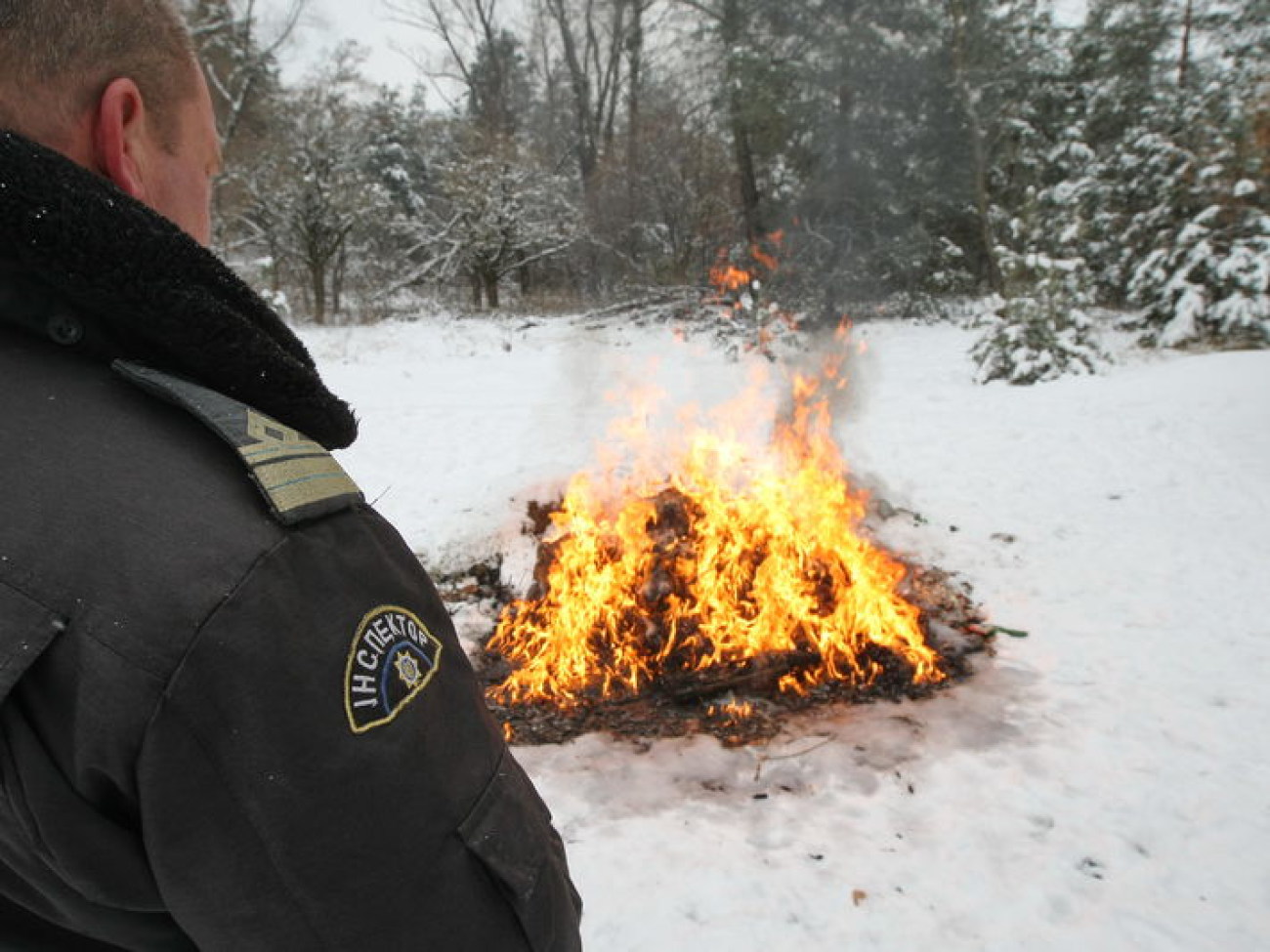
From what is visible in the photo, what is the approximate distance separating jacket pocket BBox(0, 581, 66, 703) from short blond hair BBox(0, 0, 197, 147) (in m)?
0.53

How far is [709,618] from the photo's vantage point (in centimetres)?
462

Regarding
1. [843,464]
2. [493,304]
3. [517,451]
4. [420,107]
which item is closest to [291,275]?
[493,304]

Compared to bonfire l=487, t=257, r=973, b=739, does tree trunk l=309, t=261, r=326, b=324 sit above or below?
above

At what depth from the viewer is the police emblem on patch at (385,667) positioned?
0.80 metres

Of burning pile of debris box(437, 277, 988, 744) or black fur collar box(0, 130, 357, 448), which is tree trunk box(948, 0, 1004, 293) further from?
black fur collar box(0, 130, 357, 448)

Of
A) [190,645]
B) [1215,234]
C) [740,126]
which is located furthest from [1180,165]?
[190,645]

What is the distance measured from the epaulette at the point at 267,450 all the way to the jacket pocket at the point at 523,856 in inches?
16.1

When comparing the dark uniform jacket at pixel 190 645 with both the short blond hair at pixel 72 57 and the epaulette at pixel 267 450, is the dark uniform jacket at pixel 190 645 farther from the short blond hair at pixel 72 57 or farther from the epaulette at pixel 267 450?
the short blond hair at pixel 72 57

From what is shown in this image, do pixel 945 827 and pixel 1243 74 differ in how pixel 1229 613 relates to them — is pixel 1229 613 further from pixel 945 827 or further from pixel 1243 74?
pixel 1243 74

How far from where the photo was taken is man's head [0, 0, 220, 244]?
2.74 ft

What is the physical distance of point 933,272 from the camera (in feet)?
62.5

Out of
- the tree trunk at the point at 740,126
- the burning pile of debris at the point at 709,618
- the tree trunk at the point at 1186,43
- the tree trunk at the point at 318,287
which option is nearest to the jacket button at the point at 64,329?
the burning pile of debris at the point at 709,618

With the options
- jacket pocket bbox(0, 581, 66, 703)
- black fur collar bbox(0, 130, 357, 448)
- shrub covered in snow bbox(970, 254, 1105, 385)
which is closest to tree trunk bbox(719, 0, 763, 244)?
shrub covered in snow bbox(970, 254, 1105, 385)

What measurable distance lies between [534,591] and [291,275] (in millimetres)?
19912
